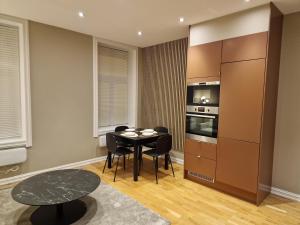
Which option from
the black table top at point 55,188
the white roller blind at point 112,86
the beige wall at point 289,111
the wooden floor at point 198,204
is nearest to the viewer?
the black table top at point 55,188

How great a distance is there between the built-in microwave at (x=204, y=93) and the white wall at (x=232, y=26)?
0.69 meters

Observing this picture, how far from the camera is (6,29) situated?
315 centimetres

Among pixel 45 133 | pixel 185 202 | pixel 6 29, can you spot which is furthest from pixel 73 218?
pixel 6 29

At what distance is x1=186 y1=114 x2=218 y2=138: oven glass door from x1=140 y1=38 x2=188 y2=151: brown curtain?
2.49 feet

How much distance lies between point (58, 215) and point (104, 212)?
532 millimetres

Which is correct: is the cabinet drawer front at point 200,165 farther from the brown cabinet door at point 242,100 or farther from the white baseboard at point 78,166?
the white baseboard at point 78,166

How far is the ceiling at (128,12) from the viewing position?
261 cm

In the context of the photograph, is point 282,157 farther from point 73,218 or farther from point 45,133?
point 45,133

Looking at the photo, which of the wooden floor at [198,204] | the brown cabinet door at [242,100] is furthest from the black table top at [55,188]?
the brown cabinet door at [242,100]

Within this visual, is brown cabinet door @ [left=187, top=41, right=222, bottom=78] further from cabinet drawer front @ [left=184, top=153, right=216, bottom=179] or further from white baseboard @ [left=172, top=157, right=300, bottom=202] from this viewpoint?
white baseboard @ [left=172, top=157, right=300, bottom=202]

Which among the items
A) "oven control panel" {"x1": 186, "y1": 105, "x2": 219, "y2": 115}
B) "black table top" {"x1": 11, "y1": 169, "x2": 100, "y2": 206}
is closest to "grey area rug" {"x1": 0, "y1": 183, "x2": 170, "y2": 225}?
"black table top" {"x1": 11, "y1": 169, "x2": 100, "y2": 206}

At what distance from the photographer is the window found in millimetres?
3162

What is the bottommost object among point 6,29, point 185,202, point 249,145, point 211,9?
point 185,202

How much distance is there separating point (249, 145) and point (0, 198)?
11.6 ft
